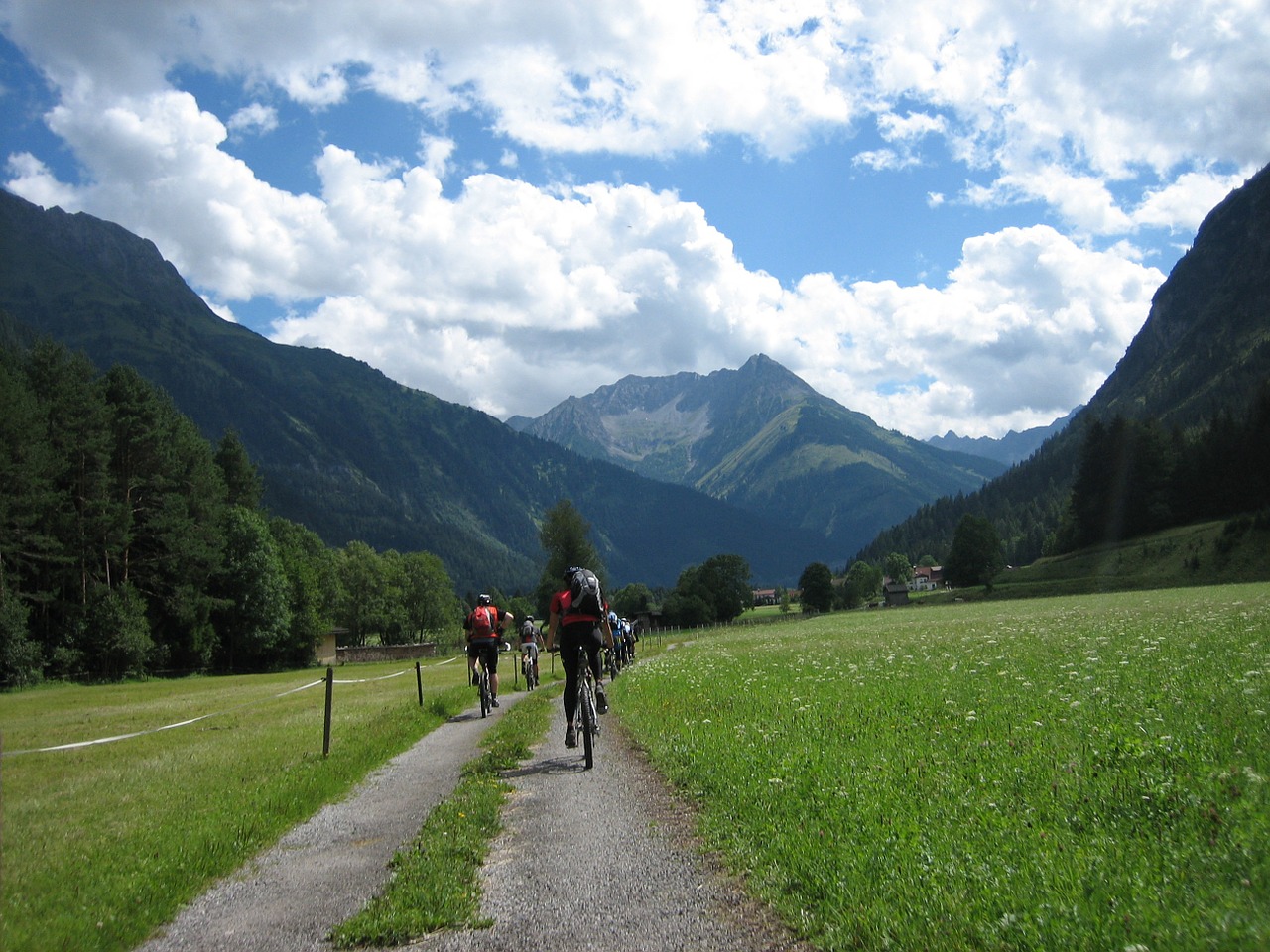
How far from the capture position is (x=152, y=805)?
39.3 ft

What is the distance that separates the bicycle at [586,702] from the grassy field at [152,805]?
3.65 metres

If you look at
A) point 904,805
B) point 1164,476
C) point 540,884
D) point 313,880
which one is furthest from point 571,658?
point 1164,476

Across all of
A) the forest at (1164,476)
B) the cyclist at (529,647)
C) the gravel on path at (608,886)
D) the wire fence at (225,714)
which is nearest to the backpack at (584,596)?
the gravel on path at (608,886)

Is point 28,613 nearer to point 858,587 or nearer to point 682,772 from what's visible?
point 682,772

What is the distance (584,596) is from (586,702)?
5.48 feet

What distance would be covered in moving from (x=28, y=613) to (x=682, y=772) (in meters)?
60.4

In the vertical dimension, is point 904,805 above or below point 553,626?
below

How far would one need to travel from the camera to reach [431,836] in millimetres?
8672

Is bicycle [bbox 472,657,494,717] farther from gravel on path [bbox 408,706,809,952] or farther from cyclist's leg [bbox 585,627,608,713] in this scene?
gravel on path [bbox 408,706,809,952]

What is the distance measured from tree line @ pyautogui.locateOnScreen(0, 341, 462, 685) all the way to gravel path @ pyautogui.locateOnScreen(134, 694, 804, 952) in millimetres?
51335

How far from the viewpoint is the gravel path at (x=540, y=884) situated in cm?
592

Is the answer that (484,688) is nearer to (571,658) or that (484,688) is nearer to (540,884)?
(571,658)

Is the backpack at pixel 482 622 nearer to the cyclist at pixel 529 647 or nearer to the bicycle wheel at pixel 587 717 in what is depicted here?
the cyclist at pixel 529 647

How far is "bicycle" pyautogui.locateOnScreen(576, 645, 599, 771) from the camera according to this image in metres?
12.8
